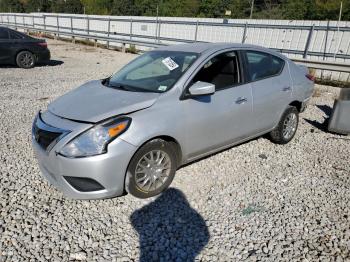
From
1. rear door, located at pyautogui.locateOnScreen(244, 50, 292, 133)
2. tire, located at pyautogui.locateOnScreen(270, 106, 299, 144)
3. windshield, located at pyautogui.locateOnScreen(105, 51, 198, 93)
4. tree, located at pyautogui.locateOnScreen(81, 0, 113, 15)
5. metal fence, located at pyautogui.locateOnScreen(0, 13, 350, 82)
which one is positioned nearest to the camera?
windshield, located at pyautogui.locateOnScreen(105, 51, 198, 93)

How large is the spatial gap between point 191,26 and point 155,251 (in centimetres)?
1517

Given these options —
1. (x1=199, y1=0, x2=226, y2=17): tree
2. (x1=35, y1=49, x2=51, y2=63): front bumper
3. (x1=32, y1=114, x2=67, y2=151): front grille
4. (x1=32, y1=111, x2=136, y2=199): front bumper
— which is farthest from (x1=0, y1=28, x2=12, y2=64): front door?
(x1=199, y1=0, x2=226, y2=17): tree

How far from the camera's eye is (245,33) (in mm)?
13852

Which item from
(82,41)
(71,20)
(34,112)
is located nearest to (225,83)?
(34,112)

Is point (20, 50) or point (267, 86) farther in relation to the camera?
point (20, 50)

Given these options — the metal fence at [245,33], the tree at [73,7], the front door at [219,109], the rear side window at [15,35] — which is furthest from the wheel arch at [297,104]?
the tree at [73,7]

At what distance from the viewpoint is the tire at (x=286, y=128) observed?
4898 mm

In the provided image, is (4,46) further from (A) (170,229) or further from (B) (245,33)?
(A) (170,229)

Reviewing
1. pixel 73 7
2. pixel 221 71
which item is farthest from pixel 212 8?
pixel 221 71

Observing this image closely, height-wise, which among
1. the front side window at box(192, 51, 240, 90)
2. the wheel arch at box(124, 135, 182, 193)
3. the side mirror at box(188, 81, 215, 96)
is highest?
the front side window at box(192, 51, 240, 90)

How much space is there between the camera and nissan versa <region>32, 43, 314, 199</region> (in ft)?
10.00

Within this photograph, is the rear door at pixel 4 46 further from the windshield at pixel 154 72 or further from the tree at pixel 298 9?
the tree at pixel 298 9

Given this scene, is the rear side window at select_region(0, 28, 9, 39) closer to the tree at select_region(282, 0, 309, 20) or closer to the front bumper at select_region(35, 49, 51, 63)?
the front bumper at select_region(35, 49, 51, 63)

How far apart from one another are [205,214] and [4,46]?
10.7m
